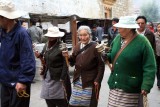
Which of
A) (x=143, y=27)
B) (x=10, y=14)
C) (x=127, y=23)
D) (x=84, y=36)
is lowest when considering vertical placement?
(x=143, y=27)

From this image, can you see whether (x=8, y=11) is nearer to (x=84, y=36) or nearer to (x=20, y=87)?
(x=20, y=87)

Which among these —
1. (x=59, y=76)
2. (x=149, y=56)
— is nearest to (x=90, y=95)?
(x=59, y=76)

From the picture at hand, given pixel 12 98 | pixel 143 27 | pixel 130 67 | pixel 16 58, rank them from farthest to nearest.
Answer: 1. pixel 143 27
2. pixel 130 67
3. pixel 12 98
4. pixel 16 58

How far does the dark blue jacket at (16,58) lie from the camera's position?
3.86 metres

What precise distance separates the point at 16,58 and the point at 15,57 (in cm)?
2

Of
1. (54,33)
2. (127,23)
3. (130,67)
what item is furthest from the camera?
(54,33)

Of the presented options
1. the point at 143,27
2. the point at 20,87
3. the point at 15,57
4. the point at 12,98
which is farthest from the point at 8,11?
the point at 143,27

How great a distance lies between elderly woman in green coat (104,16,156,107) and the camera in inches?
164

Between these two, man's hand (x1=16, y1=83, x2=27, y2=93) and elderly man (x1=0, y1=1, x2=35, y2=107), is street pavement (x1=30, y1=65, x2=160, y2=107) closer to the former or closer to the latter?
elderly man (x1=0, y1=1, x2=35, y2=107)

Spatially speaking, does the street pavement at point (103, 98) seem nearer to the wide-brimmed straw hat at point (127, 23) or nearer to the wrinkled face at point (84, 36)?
the wrinkled face at point (84, 36)

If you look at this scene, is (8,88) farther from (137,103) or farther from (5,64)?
(137,103)

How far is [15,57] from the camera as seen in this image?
3.95 m

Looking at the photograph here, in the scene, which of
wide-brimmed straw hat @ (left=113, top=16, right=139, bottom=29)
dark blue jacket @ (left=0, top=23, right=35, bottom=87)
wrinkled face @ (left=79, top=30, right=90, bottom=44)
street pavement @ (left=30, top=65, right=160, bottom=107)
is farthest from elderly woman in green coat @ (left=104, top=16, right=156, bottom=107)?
street pavement @ (left=30, top=65, right=160, bottom=107)

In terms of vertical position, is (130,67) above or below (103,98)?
above
